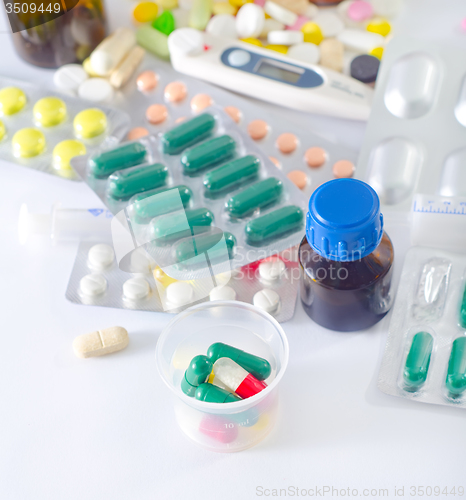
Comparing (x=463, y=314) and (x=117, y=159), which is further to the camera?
(x=117, y=159)

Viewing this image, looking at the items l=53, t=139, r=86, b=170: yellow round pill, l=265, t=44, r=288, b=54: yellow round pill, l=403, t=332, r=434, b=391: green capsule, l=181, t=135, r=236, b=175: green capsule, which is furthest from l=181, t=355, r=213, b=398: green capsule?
l=265, t=44, r=288, b=54: yellow round pill

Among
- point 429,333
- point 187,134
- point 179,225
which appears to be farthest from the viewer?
point 187,134

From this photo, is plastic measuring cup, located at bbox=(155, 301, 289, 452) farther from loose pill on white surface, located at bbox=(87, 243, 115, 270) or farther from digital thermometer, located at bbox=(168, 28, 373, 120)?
digital thermometer, located at bbox=(168, 28, 373, 120)

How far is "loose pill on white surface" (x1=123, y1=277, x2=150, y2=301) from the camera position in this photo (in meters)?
0.85

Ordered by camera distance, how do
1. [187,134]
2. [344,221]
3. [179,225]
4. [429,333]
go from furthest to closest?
[187,134] < [179,225] < [429,333] < [344,221]

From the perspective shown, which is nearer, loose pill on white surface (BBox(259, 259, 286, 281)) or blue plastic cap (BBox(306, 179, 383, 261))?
blue plastic cap (BBox(306, 179, 383, 261))

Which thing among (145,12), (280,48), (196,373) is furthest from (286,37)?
(196,373)

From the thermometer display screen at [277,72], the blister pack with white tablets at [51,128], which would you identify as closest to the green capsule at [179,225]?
the blister pack with white tablets at [51,128]

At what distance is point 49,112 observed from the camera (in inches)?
41.1

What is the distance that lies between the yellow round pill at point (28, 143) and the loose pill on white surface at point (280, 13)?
19.5 inches

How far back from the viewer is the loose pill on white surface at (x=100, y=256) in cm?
89

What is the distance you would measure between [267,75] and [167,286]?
1.44 feet

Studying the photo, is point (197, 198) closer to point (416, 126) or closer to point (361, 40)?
point (416, 126)

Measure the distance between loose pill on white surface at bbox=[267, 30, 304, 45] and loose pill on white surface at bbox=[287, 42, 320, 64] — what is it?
1 cm
